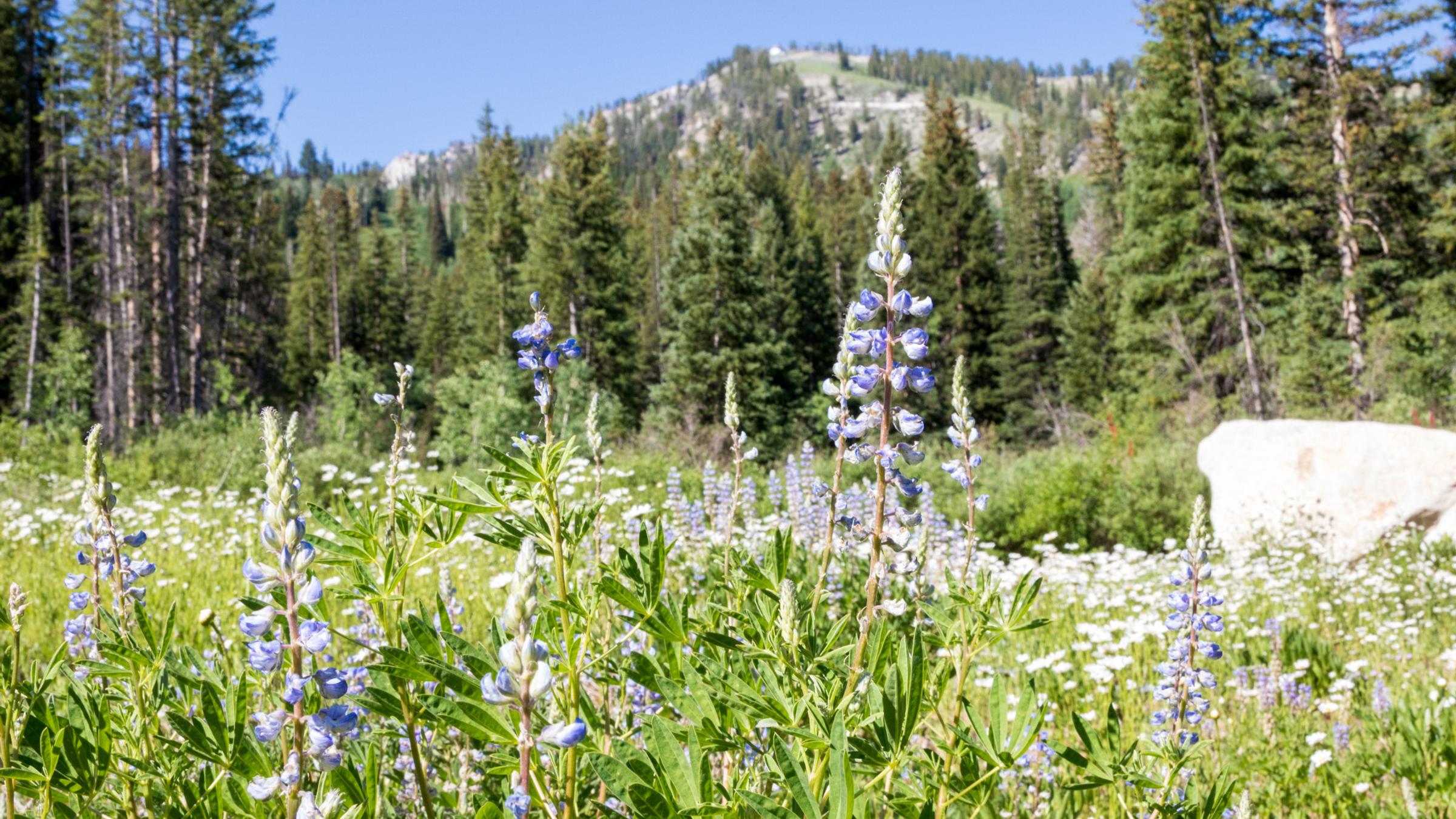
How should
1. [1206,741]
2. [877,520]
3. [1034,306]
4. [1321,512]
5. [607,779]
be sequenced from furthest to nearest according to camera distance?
[1034,306]
[1321,512]
[1206,741]
[877,520]
[607,779]

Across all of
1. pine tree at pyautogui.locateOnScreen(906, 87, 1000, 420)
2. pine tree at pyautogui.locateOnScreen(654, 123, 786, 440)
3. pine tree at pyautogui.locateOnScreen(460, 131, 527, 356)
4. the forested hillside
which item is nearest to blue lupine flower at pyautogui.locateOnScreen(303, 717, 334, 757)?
the forested hillside

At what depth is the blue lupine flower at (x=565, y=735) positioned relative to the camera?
2.58 ft

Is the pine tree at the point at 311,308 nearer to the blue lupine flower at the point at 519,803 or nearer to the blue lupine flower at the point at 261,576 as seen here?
the blue lupine flower at the point at 261,576

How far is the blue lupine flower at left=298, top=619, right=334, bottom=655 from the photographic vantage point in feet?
2.93

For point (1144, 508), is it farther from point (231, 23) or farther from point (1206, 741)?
point (231, 23)

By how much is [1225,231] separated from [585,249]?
59.9 feet

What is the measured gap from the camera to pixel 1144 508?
1070 cm

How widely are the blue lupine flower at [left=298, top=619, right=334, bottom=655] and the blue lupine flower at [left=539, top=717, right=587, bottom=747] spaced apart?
0.86 ft

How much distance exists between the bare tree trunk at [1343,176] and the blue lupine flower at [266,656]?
22.2m

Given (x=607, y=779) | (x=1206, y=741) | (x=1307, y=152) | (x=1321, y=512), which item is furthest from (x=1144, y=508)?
(x=1307, y=152)

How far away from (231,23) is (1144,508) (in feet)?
74.5

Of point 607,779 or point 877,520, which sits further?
point 877,520

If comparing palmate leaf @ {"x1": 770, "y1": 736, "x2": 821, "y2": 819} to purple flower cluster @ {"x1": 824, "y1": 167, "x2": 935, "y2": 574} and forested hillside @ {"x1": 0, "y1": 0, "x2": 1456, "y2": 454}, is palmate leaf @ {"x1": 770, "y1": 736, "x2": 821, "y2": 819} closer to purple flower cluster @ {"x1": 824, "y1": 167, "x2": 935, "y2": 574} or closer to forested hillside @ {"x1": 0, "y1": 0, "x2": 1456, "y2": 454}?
purple flower cluster @ {"x1": 824, "y1": 167, "x2": 935, "y2": 574}

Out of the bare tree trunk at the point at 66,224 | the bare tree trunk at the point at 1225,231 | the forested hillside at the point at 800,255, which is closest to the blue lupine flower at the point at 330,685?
the forested hillside at the point at 800,255
